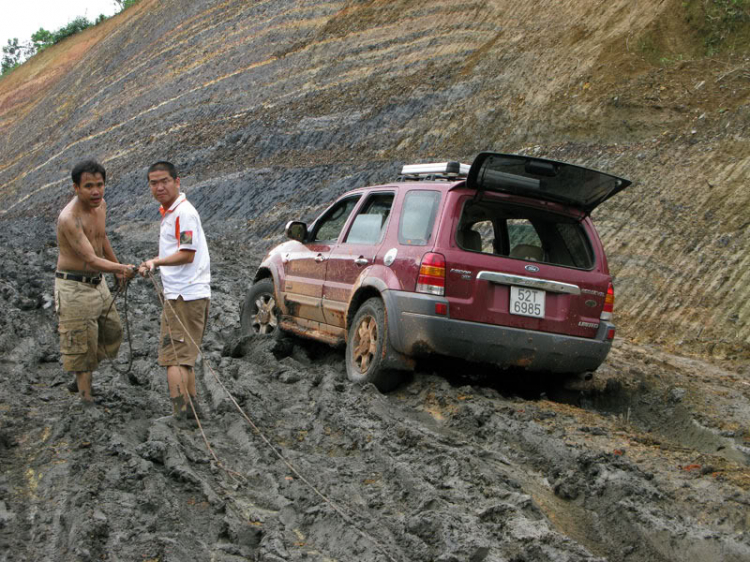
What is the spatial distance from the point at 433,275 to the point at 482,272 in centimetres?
37

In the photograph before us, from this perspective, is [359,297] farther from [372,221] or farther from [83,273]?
[83,273]

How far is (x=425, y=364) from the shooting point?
6.84 metres

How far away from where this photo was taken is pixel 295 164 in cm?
2252

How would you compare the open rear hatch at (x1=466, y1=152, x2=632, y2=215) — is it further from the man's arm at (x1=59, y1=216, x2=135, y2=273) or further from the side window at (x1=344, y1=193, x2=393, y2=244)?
the man's arm at (x1=59, y1=216, x2=135, y2=273)

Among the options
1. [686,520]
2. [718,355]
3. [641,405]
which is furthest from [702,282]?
[686,520]

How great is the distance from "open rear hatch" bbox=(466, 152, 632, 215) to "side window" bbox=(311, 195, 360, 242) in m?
1.70

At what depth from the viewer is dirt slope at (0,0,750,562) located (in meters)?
3.94

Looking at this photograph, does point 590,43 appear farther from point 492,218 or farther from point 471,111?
point 492,218

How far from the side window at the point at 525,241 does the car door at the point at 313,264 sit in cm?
158

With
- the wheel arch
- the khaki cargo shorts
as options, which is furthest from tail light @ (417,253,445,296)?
the khaki cargo shorts

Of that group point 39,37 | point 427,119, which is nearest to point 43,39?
point 39,37

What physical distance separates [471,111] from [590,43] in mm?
Result: 3098

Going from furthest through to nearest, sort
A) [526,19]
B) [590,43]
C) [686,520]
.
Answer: [526,19], [590,43], [686,520]

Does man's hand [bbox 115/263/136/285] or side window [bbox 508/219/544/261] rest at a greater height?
man's hand [bbox 115/263/136/285]
